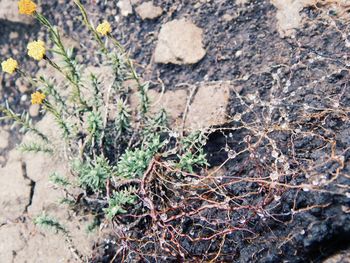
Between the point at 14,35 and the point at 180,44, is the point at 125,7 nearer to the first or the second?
the point at 180,44

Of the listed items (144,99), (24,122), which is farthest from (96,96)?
(24,122)

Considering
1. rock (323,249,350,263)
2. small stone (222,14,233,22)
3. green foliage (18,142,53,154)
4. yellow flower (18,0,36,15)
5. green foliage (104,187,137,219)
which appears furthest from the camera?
small stone (222,14,233,22)

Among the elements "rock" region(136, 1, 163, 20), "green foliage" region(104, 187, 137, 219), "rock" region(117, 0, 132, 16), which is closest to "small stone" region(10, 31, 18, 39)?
"rock" region(117, 0, 132, 16)

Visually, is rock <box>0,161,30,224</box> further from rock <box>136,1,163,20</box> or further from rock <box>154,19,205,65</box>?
rock <box>136,1,163,20</box>

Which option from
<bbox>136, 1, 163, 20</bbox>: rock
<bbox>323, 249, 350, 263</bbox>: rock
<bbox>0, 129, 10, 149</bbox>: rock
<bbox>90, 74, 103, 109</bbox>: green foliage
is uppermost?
<bbox>136, 1, 163, 20</bbox>: rock

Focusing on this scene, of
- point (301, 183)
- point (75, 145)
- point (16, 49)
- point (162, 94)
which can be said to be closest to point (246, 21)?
point (162, 94)

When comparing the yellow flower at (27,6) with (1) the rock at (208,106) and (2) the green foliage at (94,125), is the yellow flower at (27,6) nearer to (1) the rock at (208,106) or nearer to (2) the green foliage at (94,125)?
(2) the green foliage at (94,125)

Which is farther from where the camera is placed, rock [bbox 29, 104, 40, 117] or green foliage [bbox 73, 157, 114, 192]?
rock [bbox 29, 104, 40, 117]
